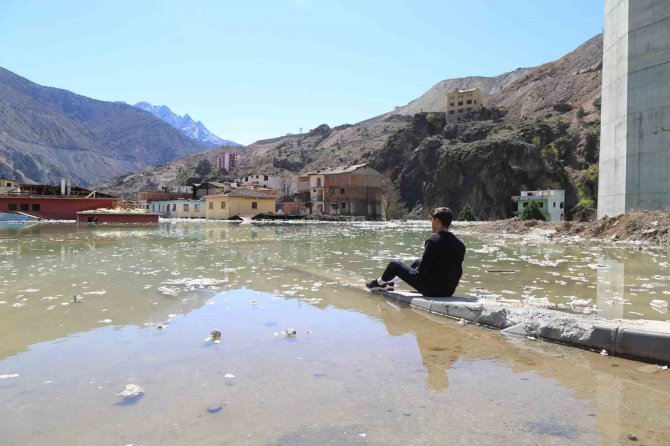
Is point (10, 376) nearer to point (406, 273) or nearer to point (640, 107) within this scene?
point (406, 273)

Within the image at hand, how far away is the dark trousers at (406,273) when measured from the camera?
7.61 meters

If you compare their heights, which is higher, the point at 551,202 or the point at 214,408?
the point at 551,202

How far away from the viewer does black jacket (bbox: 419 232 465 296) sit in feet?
23.4

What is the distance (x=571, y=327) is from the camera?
17.5 feet

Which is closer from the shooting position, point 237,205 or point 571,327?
point 571,327

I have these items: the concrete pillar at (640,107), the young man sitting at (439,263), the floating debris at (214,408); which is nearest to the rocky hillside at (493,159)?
the concrete pillar at (640,107)

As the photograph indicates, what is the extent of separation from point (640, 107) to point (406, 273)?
21.0m

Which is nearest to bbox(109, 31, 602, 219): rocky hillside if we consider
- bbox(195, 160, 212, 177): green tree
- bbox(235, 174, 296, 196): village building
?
Result: bbox(235, 174, 296, 196): village building

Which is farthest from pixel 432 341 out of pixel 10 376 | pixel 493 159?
pixel 493 159

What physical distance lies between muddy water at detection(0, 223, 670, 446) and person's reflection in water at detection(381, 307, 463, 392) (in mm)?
22

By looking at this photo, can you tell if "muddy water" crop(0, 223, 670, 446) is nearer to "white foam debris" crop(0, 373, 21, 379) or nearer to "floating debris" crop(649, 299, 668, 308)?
"white foam debris" crop(0, 373, 21, 379)

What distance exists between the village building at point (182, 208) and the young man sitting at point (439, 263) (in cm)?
7521

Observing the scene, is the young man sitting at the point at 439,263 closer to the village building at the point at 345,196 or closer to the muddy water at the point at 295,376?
the muddy water at the point at 295,376

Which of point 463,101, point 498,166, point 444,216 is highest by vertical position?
point 463,101
